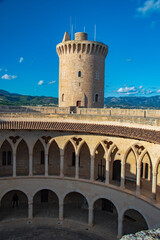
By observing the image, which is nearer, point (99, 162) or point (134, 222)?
point (134, 222)

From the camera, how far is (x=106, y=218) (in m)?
26.0

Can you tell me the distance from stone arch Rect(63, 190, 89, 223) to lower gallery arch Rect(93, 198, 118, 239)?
1320mm

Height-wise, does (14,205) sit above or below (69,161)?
below

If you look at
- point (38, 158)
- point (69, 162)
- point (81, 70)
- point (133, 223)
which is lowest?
point (133, 223)

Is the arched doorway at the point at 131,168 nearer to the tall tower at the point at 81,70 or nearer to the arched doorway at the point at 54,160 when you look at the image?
the arched doorway at the point at 54,160

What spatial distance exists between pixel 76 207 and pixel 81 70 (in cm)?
2353

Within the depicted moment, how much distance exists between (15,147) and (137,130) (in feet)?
44.1

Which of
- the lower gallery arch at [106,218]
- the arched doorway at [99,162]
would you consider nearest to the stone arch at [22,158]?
the arched doorway at [99,162]

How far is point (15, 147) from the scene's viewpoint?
25.4m

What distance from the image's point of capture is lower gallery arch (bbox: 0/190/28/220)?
26.8m

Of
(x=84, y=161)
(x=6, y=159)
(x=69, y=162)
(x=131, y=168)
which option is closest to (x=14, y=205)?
(x=6, y=159)

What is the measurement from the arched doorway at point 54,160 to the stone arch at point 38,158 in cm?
87

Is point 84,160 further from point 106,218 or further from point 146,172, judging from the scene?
point 146,172

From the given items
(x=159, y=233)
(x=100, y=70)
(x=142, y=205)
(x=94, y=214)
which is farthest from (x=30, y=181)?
(x=100, y=70)
